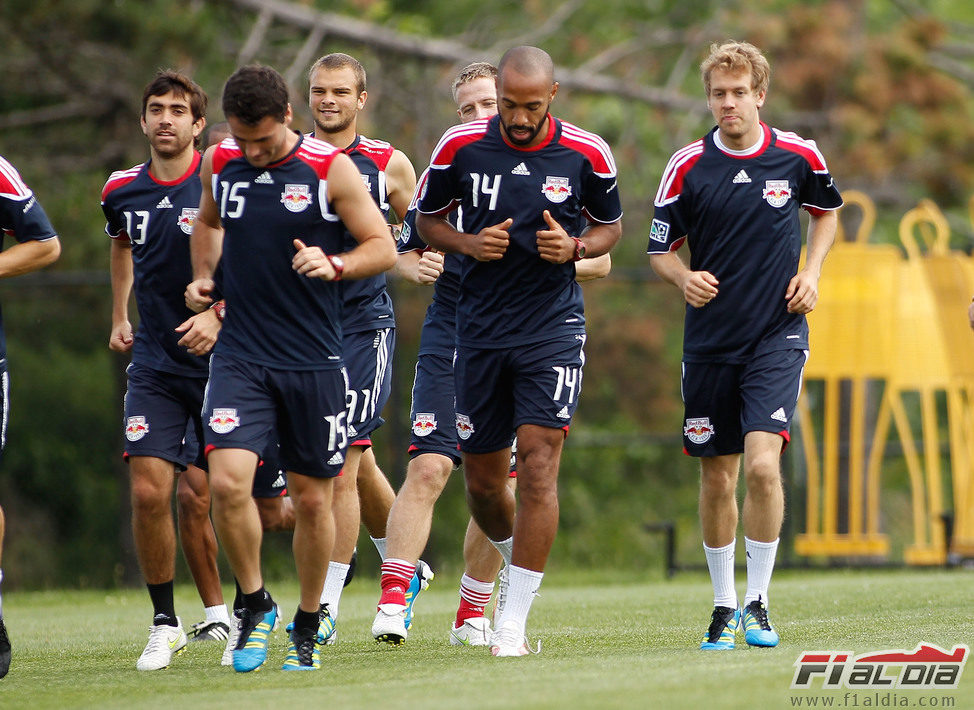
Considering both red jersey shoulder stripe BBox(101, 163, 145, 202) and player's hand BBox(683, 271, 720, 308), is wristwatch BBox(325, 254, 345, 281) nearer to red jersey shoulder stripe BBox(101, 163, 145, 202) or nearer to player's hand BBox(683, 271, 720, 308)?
player's hand BBox(683, 271, 720, 308)

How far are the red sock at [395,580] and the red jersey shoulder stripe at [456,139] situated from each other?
1760 millimetres

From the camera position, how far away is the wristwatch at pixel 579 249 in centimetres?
609

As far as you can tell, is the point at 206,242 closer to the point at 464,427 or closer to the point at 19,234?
the point at 19,234

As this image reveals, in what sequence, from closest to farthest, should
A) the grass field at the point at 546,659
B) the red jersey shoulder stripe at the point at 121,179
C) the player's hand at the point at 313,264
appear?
the grass field at the point at 546,659, the player's hand at the point at 313,264, the red jersey shoulder stripe at the point at 121,179

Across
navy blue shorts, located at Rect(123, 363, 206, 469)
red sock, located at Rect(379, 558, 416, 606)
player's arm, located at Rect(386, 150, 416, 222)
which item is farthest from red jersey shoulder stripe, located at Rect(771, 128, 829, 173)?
navy blue shorts, located at Rect(123, 363, 206, 469)

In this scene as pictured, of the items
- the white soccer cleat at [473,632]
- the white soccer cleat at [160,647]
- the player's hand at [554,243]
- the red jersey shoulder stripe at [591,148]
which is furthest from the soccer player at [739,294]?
the white soccer cleat at [160,647]

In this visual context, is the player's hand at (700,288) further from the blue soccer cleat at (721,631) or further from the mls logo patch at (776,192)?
the blue soccer cleat at (721,631)

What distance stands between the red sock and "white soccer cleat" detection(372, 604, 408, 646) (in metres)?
0.03

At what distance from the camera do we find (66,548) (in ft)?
50.6

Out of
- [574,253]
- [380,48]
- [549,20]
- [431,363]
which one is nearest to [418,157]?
[380,48]

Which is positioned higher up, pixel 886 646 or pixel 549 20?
pixel 549 20

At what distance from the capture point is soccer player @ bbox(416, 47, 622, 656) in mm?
5984

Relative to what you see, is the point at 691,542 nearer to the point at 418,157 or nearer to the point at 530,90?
the point at 418,157

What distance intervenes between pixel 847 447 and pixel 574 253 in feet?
39.0
